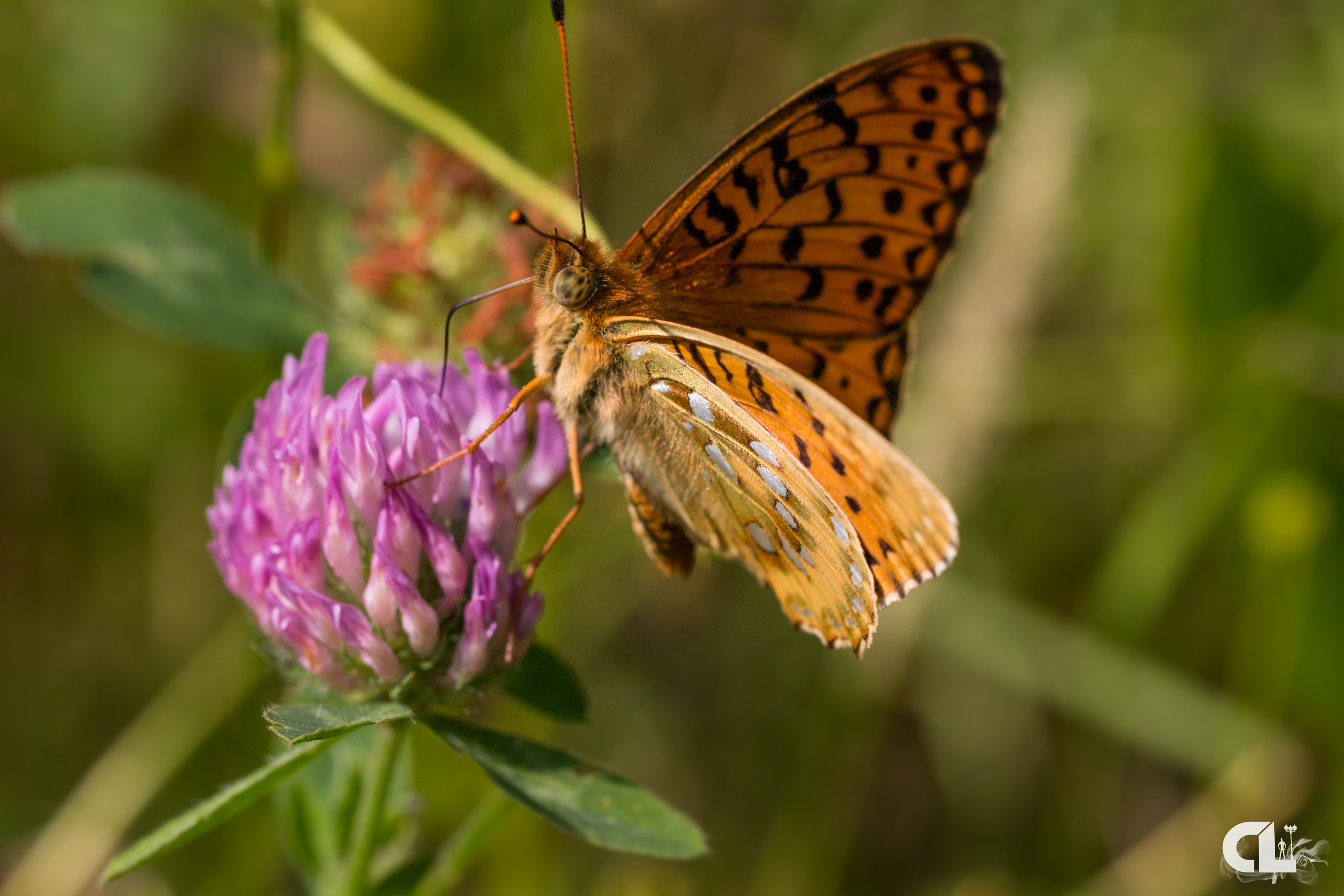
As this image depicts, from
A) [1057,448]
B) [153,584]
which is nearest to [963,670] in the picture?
[1057,448]

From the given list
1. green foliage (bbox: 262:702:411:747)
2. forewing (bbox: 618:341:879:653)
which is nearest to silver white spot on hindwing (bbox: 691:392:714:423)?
forewing (bbox: 618:341:879:653)

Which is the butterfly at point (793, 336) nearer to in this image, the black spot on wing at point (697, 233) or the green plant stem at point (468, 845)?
the black spot on wing at point (697, 233)

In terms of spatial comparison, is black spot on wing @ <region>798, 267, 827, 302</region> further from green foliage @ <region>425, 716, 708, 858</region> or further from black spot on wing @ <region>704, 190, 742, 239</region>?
green foliage @ <region>425, 716, 708, 858</region>

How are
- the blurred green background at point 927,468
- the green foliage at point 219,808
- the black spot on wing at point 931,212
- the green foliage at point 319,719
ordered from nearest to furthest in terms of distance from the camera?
the green foliage at point 319,719, the green foliage at point 219,808, the black spot on wing at point 931,212, the blurred green background at point 927,468

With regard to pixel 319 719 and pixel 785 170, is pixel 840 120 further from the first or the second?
pixel 319 719

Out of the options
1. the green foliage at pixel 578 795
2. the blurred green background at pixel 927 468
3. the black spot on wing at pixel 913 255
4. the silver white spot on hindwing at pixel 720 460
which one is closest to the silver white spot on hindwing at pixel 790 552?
the silver white spot on hindwing at pixel 720 460
